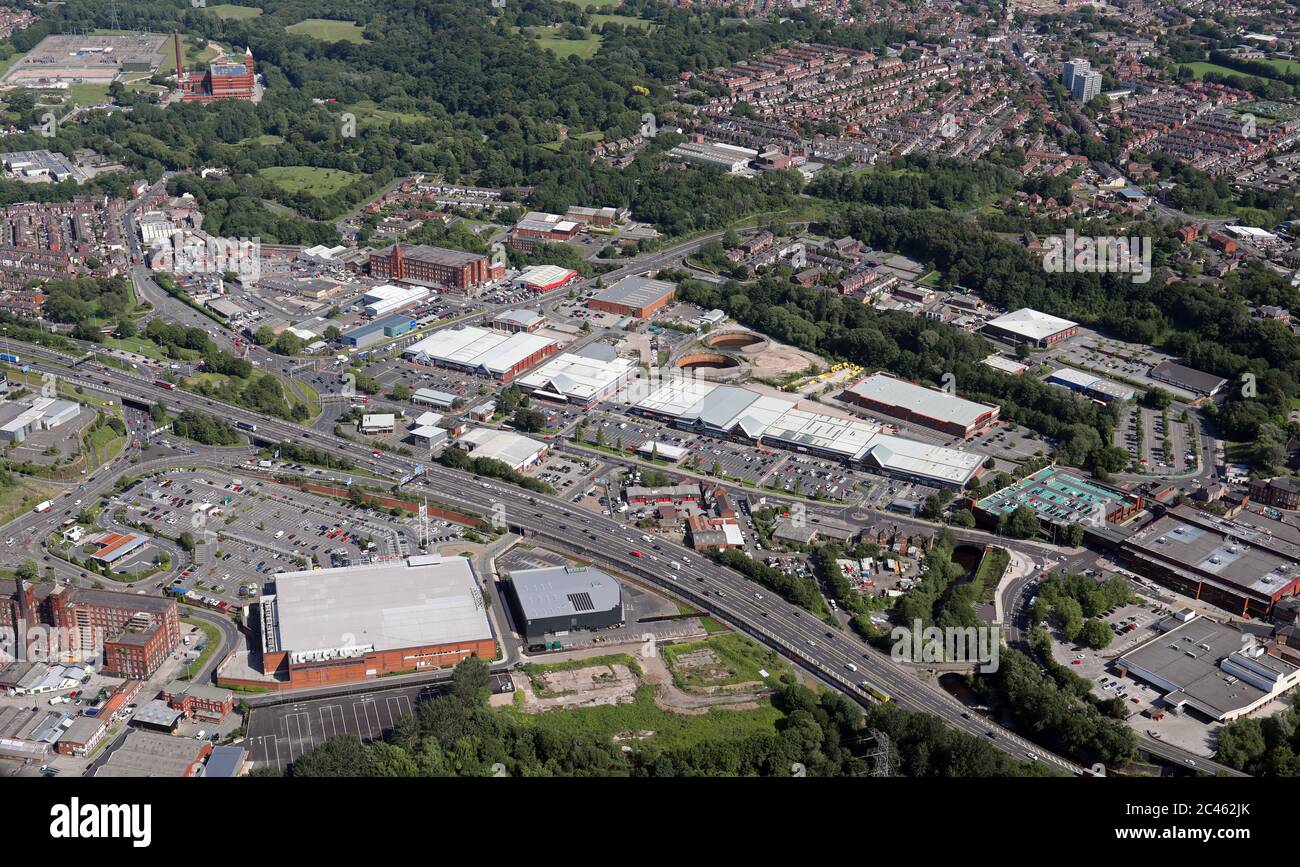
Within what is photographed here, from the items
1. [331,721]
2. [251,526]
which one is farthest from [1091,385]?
[331,721]

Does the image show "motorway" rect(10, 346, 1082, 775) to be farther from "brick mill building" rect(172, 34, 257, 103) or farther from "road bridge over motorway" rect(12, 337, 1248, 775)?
"brick mill building" rect(172, 34, 257, 103)

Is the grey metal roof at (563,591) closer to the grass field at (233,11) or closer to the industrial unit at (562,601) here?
the industrial unit at (562,601)

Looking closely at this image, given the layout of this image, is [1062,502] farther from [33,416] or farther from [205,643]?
[33,416]

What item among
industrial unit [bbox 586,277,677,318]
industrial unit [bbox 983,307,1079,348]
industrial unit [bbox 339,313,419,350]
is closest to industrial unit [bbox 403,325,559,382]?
industrial unit [bbox 339,313,419,350]

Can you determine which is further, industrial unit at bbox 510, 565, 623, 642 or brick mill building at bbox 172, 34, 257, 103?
brick mill building at bbox 172, 34, 257, 103

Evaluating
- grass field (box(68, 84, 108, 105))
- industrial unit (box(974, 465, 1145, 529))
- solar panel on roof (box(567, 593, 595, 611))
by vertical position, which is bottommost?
industrial unit (box(974, 465, 1145, 529))
